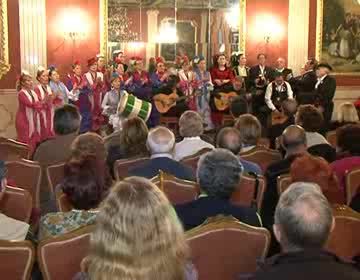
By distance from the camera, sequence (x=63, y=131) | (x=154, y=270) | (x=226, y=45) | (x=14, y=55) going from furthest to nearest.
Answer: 1. (x=226, y=45)
2. (x=14, y=55)
3. (x=63, y=131)
4. (x=154, y=270)

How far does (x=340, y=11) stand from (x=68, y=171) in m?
11.9

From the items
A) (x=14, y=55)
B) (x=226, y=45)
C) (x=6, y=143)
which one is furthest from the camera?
(x=226, y=45)

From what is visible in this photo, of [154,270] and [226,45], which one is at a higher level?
[226,45]

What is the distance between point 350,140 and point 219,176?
2.03 m

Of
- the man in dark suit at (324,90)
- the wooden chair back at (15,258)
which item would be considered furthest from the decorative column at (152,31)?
the wooden chair back at (15,258)

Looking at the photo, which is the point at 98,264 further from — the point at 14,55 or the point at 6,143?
the point at 14,55

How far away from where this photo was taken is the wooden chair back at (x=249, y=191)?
4.58 metres

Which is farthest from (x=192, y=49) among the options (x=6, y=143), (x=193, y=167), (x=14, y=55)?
(x=193, y=167)

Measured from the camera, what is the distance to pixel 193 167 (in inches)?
213

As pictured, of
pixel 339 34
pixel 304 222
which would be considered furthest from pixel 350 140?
pixel 339 34

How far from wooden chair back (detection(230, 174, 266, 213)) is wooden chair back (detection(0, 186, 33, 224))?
1415 mm

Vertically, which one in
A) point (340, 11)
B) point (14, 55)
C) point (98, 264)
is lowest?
point (98, 264)

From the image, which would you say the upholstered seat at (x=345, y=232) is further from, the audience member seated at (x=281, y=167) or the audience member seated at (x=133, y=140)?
the audience member seated at (x=133, y=140)

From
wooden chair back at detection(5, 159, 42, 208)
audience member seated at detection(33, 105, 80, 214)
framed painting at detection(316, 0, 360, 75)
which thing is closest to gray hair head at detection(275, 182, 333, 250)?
wooden chair back at detection(5, 159, 42, 208)
